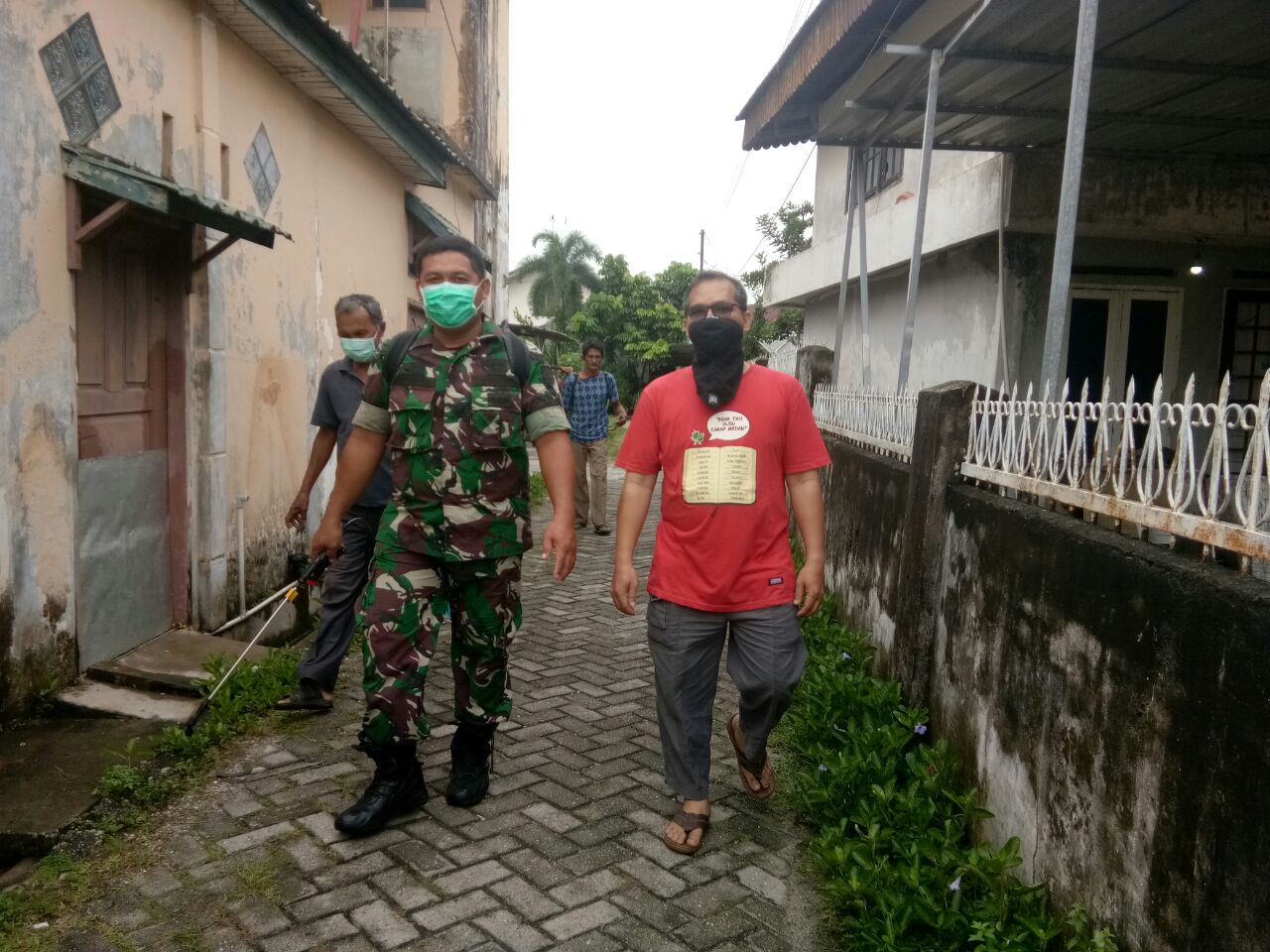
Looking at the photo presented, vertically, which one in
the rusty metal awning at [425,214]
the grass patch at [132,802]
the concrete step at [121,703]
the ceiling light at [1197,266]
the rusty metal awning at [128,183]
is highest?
the rusty metal awning at [425,214]

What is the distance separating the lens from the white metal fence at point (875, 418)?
4887mm

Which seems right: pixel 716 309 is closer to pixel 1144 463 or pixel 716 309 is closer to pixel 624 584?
pixel 624 584

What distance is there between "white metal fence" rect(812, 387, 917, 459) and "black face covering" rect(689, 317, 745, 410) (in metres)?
1.53

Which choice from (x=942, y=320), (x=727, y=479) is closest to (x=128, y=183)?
(x=727, y=479)

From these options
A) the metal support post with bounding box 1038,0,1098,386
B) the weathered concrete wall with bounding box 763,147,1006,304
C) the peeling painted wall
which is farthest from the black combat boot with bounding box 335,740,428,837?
the weathered concrete wall with bounding box 763,147,1006,304

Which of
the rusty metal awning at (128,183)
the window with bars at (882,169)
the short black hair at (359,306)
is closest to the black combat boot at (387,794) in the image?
the short black hair at (359,306)

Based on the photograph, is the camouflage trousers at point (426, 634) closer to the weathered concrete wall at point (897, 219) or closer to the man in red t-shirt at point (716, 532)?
the man in red t-shirt at point (716, 532)

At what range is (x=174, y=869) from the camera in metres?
3.02

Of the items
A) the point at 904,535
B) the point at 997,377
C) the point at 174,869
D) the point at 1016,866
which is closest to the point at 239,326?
the point at 174,869

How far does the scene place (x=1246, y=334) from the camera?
9383 millimetres

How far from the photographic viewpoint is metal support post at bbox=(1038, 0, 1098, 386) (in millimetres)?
4008

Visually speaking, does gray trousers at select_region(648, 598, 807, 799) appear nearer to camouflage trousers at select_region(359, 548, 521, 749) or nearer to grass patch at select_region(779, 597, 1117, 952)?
grass patch at select_region(779, 597, 1117, 952)

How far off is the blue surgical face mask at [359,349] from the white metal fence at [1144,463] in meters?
2.70

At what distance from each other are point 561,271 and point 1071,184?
1421 inches
